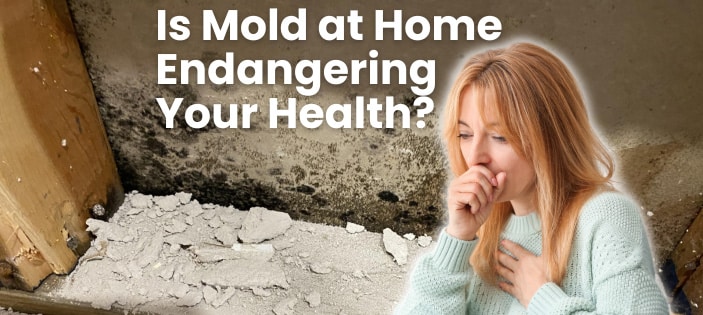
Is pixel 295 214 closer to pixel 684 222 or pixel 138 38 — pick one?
pixel 138 38

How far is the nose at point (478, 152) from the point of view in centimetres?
91

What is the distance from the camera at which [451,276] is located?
1.01 metres

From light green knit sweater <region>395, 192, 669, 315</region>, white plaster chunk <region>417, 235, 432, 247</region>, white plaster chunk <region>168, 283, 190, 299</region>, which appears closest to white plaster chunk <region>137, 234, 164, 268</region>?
white plaster chunk <region>168, 283, 190, 299</region>

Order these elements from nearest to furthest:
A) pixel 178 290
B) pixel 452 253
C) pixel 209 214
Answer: pixel 452 253, pixel 178 290, pixel 209 214

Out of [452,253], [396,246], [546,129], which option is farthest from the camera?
[396,246]

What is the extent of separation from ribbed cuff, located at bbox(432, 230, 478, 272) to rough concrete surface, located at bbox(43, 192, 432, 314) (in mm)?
685

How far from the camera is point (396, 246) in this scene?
181cm

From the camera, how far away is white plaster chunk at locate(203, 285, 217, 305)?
168cm

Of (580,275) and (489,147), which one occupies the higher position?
(489,147)

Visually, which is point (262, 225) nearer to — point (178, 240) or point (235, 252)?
point (235, 252)

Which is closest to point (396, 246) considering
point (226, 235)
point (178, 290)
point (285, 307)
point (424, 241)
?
point (424, 241)

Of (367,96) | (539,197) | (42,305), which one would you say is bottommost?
(42,305)

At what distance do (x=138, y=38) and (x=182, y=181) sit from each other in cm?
47

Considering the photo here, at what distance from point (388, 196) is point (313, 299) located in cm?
34
